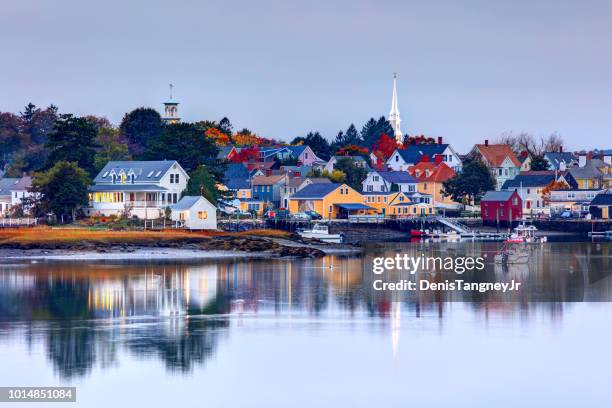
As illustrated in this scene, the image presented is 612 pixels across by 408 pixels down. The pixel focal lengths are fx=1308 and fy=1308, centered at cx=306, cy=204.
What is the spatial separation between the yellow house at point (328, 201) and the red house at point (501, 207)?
10.9 meters

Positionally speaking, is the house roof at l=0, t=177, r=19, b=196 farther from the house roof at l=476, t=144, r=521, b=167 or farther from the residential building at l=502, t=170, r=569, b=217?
the house roof at l=476, t=144, r=521, b=167

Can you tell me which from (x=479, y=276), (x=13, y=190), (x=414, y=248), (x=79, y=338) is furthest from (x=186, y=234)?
(x=79, y=338)

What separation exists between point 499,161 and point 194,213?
69.1 metres

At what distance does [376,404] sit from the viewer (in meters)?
35.5

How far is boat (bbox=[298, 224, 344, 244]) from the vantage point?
98688 millimetres

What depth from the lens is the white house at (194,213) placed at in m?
93.4

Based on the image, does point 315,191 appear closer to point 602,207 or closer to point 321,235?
point 321,235

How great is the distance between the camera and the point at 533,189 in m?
137

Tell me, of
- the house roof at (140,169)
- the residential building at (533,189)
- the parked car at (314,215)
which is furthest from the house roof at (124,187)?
the residential building at (533,189)

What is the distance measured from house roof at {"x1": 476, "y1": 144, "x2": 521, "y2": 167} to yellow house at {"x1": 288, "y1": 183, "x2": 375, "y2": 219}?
37.9 meters

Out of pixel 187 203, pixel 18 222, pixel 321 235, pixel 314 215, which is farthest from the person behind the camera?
pixel 314 215

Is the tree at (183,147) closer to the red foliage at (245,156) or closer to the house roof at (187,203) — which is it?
the house roof at (187,203)

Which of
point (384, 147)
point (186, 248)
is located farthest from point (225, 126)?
point (186, 248)

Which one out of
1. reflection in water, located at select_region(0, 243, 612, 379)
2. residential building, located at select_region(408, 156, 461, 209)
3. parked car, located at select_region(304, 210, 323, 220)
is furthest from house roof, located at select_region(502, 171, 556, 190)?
reflection in water, located at select_region(0, 243, 612, 379)
